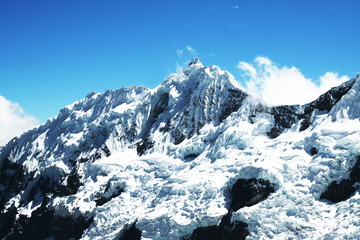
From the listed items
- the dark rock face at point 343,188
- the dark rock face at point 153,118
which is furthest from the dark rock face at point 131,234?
the dark rock face at point 153,118

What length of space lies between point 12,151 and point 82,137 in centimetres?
3387

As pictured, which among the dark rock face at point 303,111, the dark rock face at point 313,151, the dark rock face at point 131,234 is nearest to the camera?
the dark rock face at point 313,151

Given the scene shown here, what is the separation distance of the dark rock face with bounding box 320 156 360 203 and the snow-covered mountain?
114mm

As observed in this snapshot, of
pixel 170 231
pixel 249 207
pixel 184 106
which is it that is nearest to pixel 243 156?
pixel 249 207

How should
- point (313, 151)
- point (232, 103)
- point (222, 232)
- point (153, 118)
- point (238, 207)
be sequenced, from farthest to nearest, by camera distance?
point (153, 118), point (232, 103), point (313, 151), point (238, 207), point (222, 232)

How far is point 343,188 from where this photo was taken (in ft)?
137

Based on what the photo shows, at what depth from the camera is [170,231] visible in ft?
156

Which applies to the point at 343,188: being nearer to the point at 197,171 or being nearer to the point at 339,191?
the point at 339,191

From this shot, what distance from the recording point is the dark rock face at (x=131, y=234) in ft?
165

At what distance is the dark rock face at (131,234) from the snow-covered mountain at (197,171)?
0.76 feet

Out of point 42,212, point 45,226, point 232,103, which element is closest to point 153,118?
point 232,103

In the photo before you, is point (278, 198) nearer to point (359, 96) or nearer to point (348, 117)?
point (348, 117)

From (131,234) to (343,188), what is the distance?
27.9m

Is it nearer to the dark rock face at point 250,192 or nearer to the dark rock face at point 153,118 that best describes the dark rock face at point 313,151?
the dark rock face at point 250,192
